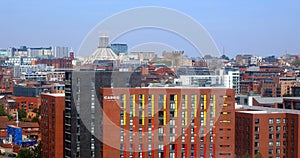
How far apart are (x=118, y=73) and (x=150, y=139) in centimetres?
76

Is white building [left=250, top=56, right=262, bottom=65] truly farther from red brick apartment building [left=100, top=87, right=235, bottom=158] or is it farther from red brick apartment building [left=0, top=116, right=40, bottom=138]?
red brick apartment building [left=100, top=87, right=235, bottom=158]

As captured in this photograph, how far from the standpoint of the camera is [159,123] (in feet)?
19.7

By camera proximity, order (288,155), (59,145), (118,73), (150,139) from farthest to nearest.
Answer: (288,155), (59,145), (118,73), (150,139)

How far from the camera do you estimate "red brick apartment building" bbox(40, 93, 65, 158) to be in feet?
22.3

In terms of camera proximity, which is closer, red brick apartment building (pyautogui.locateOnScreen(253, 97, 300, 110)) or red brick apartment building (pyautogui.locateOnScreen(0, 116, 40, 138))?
red brick apartment building (pyautogui.locateOnScreen(253, 97, 300, 110))

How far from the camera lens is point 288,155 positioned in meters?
7.27

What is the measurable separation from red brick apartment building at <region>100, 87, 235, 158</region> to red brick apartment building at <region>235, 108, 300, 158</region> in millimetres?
1245

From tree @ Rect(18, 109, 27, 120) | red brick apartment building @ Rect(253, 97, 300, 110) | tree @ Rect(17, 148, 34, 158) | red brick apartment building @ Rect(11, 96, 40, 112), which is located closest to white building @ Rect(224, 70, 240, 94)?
red brick apartment building @ Rect(11, 96, 40, 112)

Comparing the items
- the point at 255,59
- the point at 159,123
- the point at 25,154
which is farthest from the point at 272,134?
the point at 255,59

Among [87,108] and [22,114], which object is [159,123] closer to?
[87,108]

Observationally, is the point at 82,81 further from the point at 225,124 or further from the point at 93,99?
the point at 225,124

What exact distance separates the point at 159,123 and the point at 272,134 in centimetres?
179

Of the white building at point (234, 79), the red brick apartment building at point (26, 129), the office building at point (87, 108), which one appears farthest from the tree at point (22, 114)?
the office building at point (87, 108)

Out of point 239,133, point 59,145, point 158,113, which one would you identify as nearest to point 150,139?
point 158,113
